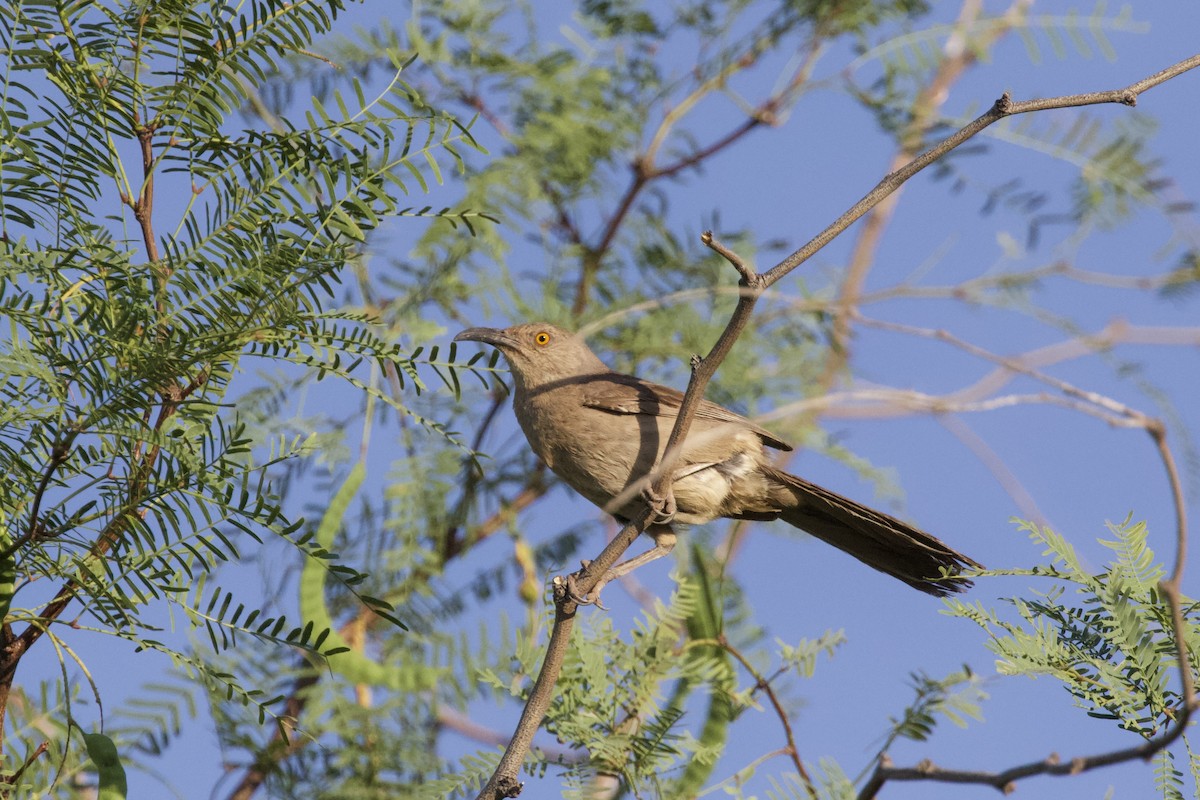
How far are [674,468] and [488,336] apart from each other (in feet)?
4.07

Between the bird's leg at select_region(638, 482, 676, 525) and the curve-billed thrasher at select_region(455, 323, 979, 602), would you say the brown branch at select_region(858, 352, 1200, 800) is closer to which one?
the bird's leg at select_region(638, 482, 676, 525)

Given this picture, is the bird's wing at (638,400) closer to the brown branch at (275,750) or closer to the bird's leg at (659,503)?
the bird's leg at (659,503)

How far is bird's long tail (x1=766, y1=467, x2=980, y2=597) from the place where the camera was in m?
4.74

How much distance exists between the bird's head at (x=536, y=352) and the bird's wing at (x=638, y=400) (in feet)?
1.06

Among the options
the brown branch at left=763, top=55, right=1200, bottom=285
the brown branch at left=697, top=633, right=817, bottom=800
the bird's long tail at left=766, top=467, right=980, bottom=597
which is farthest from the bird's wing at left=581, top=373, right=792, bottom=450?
the brown branch at left=763, top=55, right=1200, bottom=285

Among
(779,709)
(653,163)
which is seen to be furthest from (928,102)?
(779,709)

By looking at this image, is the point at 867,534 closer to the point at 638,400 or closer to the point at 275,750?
the point at 638,400

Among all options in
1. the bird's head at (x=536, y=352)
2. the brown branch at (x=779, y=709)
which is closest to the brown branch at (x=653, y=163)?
the bird's head at (x=536, y=352)

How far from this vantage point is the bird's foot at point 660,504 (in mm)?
3771

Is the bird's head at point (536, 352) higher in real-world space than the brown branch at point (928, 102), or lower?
lower

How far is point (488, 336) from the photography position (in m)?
5.62

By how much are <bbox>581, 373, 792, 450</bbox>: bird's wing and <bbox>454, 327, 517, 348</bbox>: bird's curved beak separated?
1.91ft

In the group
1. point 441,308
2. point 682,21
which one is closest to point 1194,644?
point 441,308

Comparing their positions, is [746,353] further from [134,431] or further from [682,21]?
[134,431]
